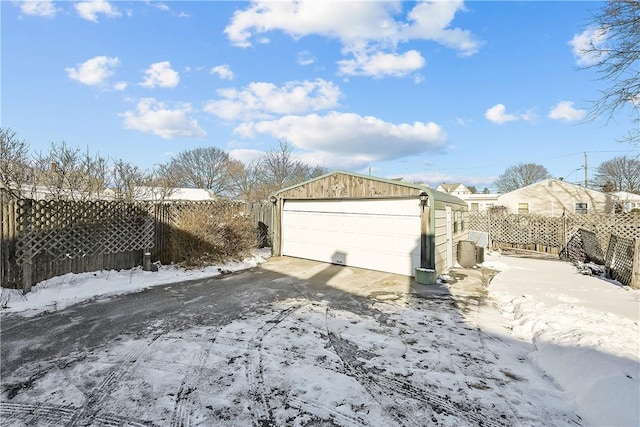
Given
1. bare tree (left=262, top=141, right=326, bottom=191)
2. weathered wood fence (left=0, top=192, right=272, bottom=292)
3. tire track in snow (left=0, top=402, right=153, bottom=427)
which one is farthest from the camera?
bare tree (left=262, top=141, right=326, bottom=191)

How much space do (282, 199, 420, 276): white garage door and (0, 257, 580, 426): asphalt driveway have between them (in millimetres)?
2626

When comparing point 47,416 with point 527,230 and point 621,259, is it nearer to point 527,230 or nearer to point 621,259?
point 621,259

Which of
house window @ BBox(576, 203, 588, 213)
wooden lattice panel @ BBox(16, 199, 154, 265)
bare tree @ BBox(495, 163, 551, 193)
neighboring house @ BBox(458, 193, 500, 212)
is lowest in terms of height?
wooden lattice panel @ BBox(16, 199, 154, 265)

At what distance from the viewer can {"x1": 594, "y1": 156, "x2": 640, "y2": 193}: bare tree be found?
30672mm

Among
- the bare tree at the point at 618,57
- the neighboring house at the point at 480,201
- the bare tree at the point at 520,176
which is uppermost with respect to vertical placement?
the bare tree at the point at 520,176

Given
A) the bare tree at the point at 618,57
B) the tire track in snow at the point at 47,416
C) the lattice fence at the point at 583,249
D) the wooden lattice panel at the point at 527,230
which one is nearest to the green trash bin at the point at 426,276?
the bare tree at the point at 618,57

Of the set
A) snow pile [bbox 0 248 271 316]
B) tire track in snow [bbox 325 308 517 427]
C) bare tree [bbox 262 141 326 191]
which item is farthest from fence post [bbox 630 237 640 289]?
bare tree [bbox 262 141 326 191]

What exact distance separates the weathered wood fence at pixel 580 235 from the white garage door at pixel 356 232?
4605 mm

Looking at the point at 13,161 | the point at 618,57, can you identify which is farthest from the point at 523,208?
the point at 13,161

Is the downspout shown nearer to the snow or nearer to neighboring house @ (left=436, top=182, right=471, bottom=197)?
the snow

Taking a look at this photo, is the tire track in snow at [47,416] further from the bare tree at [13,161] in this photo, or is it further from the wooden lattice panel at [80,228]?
the bare tree at [13,161]

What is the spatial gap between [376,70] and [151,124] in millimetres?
17687

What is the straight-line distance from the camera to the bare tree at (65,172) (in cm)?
1019

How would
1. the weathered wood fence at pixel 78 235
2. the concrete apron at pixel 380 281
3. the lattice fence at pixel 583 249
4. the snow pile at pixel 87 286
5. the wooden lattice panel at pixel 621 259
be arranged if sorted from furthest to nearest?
1. the lattice fence at pixel 583 249
2. the wooden lattice panel at pixel 621 259
3. the concrete apron at pixel 380 281
4. the weathered wood fence at pixel 78 235
5. the snow pile at pixel 87 286
